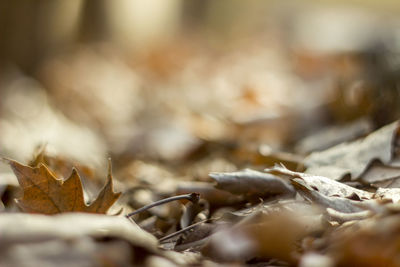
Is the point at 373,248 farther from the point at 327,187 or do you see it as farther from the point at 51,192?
the point at 51,192

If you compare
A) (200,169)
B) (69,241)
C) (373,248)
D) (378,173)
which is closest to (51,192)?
(69,241)

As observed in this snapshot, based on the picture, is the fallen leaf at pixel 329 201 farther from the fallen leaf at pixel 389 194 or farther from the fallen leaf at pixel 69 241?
the fallen leaf at pixel 69 241

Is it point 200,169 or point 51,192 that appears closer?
point 51,192

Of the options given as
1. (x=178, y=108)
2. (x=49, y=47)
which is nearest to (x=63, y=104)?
(x=178, y=108)

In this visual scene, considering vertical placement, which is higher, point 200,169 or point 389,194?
point 389,194

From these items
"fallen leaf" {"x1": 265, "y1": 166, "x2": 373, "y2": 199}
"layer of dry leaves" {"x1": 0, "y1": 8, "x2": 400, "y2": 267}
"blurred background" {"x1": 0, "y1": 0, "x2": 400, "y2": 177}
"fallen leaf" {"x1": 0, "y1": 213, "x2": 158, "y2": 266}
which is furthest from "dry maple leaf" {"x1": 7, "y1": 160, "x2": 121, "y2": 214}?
"blurred background" {"x1": 0, "y1": 0, "x2": 400, "y2": 177}

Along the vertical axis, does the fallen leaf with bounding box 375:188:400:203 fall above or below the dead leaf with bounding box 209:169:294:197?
above

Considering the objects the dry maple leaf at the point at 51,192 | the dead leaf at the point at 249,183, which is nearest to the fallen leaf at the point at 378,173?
the dead leaf at the point at 249,183

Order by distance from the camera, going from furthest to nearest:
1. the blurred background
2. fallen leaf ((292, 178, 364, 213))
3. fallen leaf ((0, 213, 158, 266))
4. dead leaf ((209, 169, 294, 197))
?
the blurred background, dead leaf ((209, 169, 294, 197)), fallen leaf ((292, 178, 364, 213)), fallen leaf ((0, 213, 158, 266))

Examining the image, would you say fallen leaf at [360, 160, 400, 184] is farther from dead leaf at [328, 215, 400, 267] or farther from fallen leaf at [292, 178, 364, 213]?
dead leaf at [328, 215, 400, 267]
